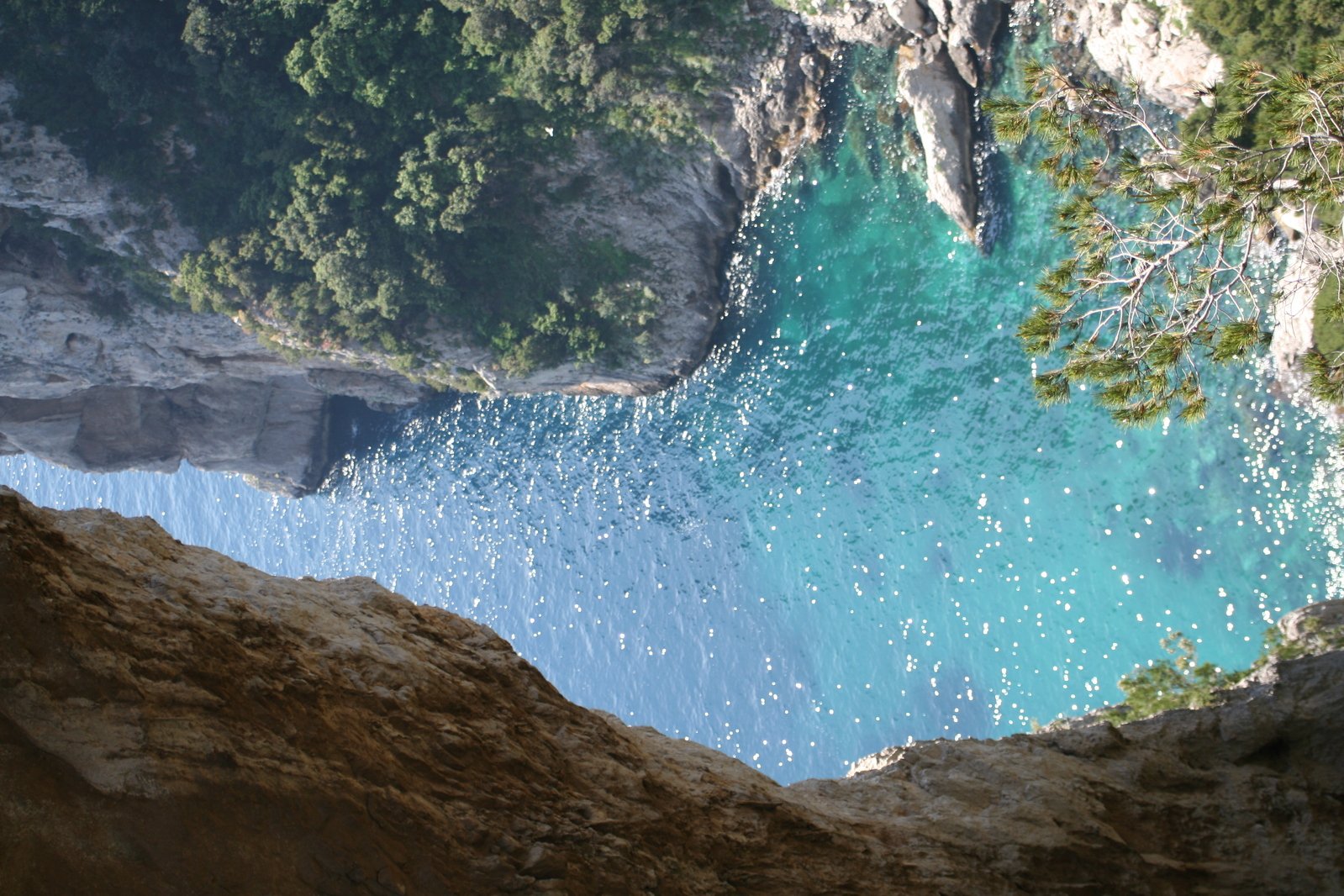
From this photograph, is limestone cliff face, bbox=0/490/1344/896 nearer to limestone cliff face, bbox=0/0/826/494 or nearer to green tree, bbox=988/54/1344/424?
green tree, bbox=988/54/1344/424

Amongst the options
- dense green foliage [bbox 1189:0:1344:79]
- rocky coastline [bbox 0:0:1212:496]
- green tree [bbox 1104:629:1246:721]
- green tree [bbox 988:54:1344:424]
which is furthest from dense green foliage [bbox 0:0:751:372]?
green tree [bbox 988:54:1344:424]

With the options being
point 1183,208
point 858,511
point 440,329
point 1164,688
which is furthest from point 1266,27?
point 440,329

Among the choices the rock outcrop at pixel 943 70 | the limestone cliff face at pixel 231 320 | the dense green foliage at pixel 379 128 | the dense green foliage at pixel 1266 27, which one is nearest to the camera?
the dense green foliage at pixel 1266 27

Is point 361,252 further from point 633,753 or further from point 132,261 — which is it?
point 633,753

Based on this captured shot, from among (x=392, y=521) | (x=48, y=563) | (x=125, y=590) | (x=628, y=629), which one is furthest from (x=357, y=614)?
(x=392, y=521)

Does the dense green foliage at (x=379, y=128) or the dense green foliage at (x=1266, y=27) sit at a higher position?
the dense green foliage at (x=379, y=128)

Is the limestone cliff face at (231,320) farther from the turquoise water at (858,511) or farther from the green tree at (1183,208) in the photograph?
the green tree at (1183,208)

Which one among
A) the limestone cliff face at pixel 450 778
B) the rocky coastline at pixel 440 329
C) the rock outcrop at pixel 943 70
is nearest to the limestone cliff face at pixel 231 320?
the rocky coastline at pixel 440 329
